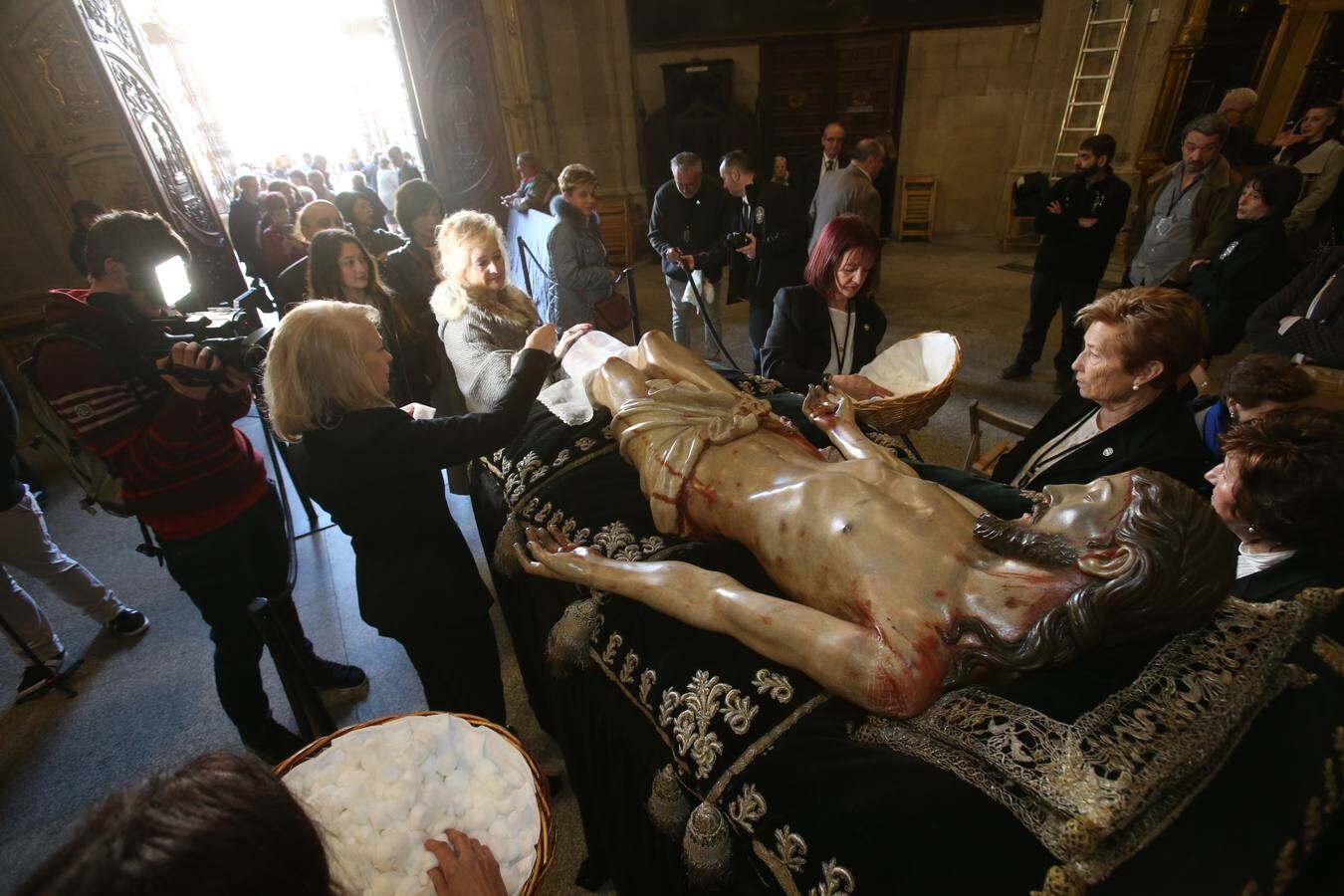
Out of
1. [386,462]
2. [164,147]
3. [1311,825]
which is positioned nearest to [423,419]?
[386,462]

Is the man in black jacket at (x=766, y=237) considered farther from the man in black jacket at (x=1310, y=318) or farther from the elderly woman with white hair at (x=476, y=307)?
the man in black jacket at (x=1310, y=318)

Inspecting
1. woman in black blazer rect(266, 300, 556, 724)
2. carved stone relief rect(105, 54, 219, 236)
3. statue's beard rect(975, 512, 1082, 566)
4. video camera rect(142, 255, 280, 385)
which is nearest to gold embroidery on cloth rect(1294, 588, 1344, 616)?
statue's beard rect(975, 512, 1082, 566)

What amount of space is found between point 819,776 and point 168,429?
2.00m

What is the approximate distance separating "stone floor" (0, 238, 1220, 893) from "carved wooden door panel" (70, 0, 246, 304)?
229cm

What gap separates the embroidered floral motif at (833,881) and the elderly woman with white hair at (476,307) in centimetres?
191

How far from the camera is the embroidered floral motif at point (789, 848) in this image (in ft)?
3.40

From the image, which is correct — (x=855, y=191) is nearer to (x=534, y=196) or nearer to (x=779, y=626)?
(x=534, y=196)

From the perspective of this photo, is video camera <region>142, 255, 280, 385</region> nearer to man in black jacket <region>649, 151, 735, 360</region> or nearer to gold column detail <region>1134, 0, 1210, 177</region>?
man in black jacket <region>649, 151, 735, 360</region>

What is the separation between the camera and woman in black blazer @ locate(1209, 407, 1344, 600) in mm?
1227

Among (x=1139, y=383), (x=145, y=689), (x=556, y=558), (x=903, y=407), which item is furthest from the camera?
(x=145, y=689)

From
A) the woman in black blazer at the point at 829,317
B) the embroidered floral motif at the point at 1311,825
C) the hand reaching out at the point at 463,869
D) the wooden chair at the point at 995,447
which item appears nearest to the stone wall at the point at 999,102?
the wooden chair at the point at 995,447

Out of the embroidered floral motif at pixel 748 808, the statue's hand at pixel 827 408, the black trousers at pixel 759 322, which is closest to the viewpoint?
the embroidered floral motif at pixel 748 808

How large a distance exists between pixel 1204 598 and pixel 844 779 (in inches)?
27.0

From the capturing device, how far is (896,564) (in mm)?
1286
